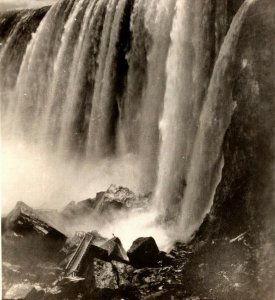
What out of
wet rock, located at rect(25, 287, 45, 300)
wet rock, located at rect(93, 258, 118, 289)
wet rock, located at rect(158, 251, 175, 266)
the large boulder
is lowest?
wet rock, located at rect(25, 287, 45, 300)

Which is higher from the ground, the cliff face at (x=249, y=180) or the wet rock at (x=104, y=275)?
the cliff face at (x=249, y=180)

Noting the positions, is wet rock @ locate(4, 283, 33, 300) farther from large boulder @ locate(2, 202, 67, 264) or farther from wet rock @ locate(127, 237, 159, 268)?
wet rock @ locate(127, 237, 159, 268)

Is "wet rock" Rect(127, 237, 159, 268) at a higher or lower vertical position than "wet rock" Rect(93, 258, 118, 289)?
higher

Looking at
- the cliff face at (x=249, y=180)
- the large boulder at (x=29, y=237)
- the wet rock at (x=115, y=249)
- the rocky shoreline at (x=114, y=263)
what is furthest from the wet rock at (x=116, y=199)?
the cliff face at (x=249, y=180)

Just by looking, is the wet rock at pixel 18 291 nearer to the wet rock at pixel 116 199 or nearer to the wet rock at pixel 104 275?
the wet rock at pixel 104 275

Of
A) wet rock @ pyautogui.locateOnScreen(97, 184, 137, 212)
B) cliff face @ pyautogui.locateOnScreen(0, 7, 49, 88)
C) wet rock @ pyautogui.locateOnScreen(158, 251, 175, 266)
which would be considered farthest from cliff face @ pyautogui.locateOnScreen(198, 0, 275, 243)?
cliff face @ pyautogui.locateOnScreen(0, 7, 49, 88)

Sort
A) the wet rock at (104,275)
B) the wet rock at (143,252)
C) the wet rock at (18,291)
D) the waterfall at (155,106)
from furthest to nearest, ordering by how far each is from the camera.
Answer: the waterfall at (155,106)
the wet rock at (143,252)
the wet rock at (104,275)
the wet rock at (18,291)

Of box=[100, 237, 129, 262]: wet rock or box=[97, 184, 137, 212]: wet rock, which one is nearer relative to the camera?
box=[100, 237, 129, 262]: wet rock

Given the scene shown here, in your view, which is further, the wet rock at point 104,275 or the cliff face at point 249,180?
the cliff face at point 249,180

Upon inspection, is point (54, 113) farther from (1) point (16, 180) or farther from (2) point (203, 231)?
(2) point (203, 231)
